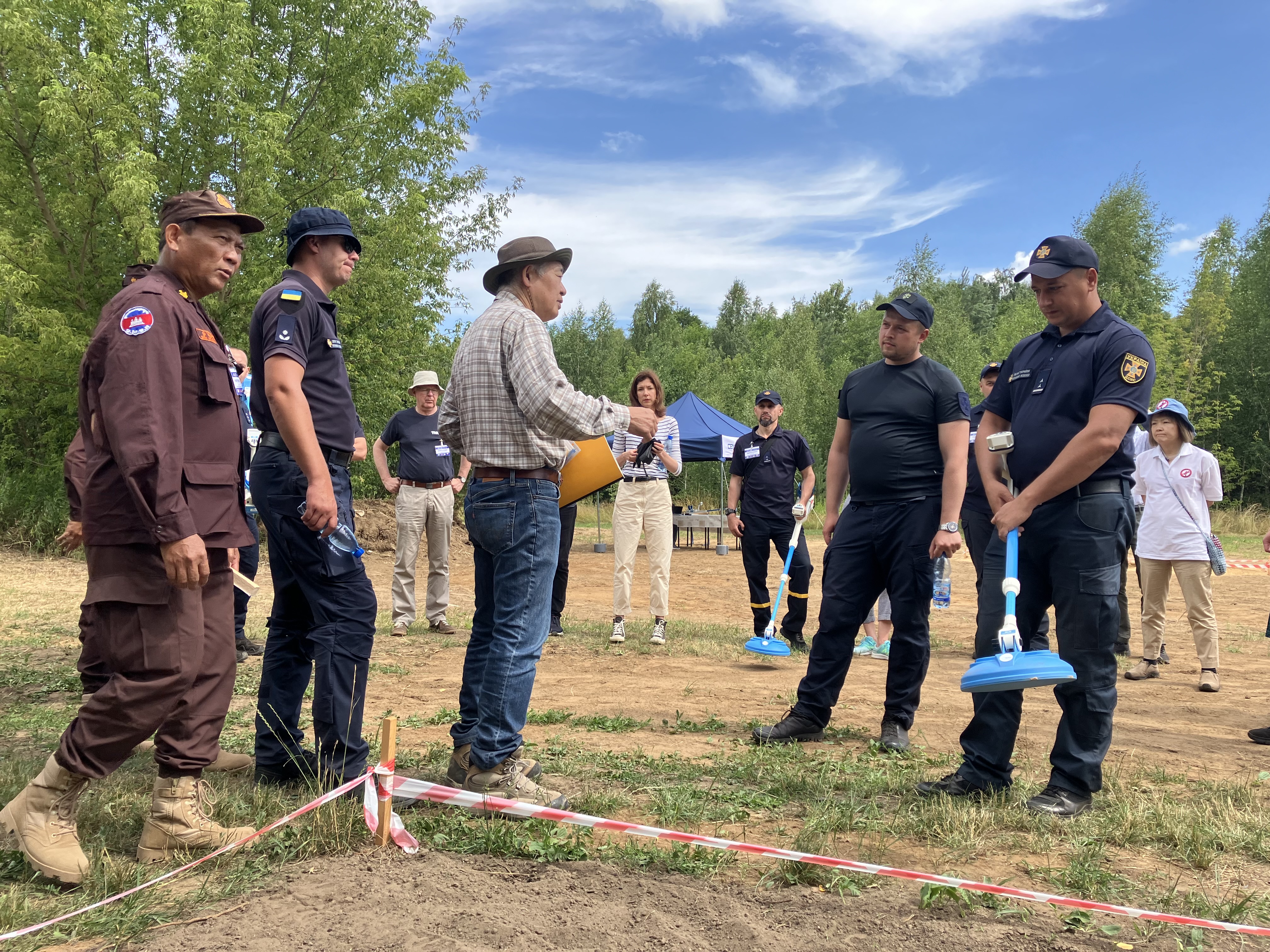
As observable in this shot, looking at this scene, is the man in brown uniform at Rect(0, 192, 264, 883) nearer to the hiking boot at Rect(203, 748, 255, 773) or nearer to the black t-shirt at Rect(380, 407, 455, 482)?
the hiking boot at Rect(203, 748, 255, 773)

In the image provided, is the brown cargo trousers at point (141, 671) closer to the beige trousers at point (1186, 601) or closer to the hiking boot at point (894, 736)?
the hiking boot at point (894, 736)

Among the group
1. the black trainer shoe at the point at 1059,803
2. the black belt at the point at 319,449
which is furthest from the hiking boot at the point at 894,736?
the black belt at the point at 319,449

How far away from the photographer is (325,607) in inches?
146

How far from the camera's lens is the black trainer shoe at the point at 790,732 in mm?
4977

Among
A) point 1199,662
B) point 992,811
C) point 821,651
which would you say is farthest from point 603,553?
point 992,811

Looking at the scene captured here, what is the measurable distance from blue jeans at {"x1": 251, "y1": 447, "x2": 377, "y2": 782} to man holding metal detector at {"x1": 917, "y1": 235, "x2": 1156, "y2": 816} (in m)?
2.45

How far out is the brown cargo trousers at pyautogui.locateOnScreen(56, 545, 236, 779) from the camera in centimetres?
293

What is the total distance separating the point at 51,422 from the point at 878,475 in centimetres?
1606

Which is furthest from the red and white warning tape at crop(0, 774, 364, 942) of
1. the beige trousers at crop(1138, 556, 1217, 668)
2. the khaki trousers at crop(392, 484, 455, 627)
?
the beige trousers at crop(1138, 556, 1217, 668)

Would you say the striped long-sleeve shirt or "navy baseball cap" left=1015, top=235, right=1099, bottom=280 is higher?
"navy baseball cap" left=1015, top=235, right=1099, bottom=280

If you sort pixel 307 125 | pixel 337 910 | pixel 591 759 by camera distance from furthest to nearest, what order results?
pixel 307 125 → pixel 591 759 → pixel 337 910

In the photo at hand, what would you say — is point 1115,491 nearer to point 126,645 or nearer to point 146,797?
point 126,645

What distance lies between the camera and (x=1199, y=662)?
7762 mm

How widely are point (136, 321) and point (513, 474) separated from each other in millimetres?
1425
